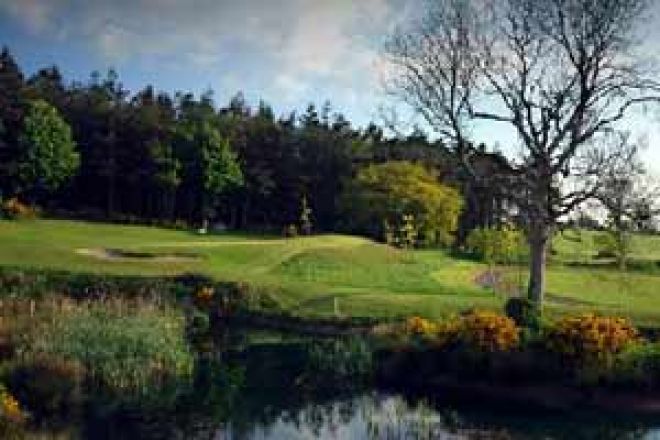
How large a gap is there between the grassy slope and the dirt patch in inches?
37.0

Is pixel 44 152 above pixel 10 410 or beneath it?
above

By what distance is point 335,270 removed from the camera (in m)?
58.0

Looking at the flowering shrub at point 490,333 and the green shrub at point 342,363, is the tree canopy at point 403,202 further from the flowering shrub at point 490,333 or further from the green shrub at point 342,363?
the flowering shrub at point 490,333

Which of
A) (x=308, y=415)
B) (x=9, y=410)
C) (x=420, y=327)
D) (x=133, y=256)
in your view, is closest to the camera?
(x=9, y=410)

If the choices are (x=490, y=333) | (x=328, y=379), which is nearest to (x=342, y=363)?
(x=328, y=379)

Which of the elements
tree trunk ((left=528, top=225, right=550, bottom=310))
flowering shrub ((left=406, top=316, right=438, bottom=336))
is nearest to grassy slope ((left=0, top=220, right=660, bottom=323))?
tree trunk ((left=528, top=225, right=550, bottom=310))

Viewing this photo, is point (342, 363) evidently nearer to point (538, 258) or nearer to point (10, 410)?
point (538, 258)

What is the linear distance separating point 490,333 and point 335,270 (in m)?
29.5

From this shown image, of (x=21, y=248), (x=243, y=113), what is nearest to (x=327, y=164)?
(x=243, y=113)

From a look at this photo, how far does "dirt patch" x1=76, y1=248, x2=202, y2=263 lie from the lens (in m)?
52.7

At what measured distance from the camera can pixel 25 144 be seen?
81.5 m

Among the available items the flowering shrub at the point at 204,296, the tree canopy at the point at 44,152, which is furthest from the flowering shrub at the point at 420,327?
the tree canopy at the point at 44,152

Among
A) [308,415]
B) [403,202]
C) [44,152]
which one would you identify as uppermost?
[44,152]

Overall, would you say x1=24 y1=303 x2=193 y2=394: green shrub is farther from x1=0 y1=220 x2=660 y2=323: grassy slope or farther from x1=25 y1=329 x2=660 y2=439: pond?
x1=0 y1=220 x2=660 y2=323: grassy slope
